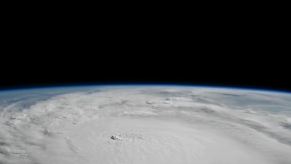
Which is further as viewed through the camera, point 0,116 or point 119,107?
point 119,107

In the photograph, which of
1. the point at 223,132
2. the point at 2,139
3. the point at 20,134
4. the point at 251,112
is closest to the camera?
the point at 2,139

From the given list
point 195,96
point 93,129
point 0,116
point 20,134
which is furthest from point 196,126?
point 0,116

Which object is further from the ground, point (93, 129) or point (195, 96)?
point (195, 96)

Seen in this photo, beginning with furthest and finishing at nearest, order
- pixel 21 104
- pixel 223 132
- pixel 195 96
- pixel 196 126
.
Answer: pixel 195 96
pixel 21 104
pixel 196 126
pixel 223 132

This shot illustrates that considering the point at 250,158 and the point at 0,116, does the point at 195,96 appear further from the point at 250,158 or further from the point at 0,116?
the point at 0,116

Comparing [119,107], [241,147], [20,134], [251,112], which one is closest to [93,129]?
[20,134]

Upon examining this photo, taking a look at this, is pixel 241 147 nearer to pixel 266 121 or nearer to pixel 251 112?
pixel 266 121
